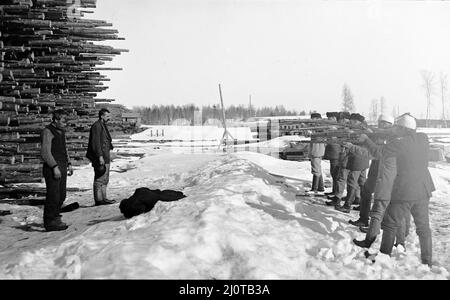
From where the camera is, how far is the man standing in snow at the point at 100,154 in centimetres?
786

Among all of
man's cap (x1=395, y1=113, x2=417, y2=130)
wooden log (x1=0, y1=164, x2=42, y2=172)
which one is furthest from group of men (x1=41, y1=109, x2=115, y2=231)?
man's cap (x1=395, y1=113, x2=417, y2=130)

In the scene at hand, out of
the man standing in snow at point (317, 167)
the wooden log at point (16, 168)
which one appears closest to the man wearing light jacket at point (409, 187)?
the man standing in snow at point (317, 167)

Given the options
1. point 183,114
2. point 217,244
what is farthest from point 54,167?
point 183,114

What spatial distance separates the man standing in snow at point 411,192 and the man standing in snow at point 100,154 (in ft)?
19.0

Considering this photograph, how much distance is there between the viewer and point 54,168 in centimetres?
607

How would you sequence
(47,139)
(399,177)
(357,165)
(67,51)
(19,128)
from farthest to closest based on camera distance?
(67,51) → (19,128) → (357,165) → (47,139) → (399,177)

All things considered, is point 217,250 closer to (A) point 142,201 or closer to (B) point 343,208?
(A) point 142,201

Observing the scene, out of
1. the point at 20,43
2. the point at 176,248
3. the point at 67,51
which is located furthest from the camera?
the point at 67,51

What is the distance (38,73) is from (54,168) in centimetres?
609

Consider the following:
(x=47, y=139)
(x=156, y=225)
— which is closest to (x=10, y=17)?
(x=47, y=139)

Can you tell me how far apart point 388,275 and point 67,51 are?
12.4 metres

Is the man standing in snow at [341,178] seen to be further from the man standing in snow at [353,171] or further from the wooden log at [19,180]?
the wooden log at [19,180]
